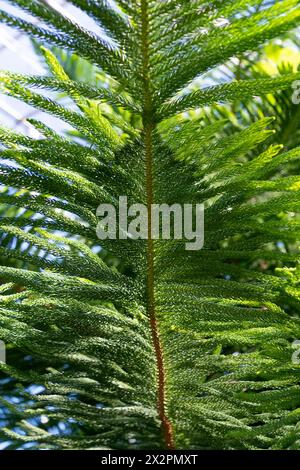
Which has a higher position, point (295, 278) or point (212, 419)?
point (295, 278)

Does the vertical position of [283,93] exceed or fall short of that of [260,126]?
it exceeds it

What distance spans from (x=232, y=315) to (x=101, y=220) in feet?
0.62

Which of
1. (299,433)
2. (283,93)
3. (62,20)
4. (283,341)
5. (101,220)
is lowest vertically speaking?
(299,433)

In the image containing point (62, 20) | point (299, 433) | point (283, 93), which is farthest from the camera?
point (283, 93)

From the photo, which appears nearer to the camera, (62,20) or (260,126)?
(62,20)

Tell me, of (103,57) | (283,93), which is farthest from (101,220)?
(283,93)

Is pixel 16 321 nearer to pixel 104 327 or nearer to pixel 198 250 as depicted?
pixel 104 327

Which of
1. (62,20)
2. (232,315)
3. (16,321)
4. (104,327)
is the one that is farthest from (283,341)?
(62,20)

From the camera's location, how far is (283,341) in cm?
80

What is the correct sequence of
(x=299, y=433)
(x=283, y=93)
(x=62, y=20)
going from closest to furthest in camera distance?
(x=62, y=20)
(x=299, y=433)
(x=283, y=93)

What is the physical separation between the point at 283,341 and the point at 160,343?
0.14m

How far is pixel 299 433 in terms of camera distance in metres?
0.72

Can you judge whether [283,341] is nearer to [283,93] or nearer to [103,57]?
[103,57]

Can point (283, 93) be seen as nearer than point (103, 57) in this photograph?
No
